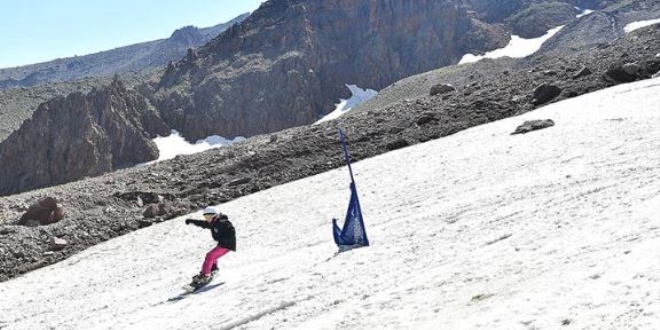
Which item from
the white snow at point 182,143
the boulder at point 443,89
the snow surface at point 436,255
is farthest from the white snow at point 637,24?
the snow surface at point 436,255

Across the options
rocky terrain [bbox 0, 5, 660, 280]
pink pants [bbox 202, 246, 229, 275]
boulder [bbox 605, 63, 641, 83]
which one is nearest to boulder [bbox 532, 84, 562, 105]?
rocky terrain [bbox 0, 5, 660, 280]

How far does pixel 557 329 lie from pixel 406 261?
506 cm

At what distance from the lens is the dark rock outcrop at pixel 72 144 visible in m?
130

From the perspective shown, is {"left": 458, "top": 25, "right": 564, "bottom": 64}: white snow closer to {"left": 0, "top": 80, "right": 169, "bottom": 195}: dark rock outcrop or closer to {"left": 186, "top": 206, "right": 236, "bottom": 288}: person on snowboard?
{"left": 0, "top": 80, "right": 169, "bottom": 195}: dark rock outcrop

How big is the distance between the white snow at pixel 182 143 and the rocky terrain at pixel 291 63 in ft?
6.25

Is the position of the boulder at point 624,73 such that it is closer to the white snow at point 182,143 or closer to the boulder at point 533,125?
the boulder at point 533,125

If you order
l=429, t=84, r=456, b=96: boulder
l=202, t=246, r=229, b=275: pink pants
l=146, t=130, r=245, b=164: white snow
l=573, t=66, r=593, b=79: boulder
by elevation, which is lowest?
l=202, t=246, r=229, b=275: pink pants

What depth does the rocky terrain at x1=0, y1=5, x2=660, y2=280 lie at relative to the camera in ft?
77.5

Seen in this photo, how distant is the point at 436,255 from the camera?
11.5m

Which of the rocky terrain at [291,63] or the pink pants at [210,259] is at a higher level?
the rocky terrain at [291,63]

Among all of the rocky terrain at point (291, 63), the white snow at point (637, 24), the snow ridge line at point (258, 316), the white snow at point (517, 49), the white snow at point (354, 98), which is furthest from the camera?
the white snow at point (517, 49)

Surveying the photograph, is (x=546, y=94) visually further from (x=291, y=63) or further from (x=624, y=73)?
(x=291, y=63)

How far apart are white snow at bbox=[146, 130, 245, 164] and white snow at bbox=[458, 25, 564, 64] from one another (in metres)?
67.6

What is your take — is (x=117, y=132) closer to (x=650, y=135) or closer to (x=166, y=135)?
(x=166, y=135)
